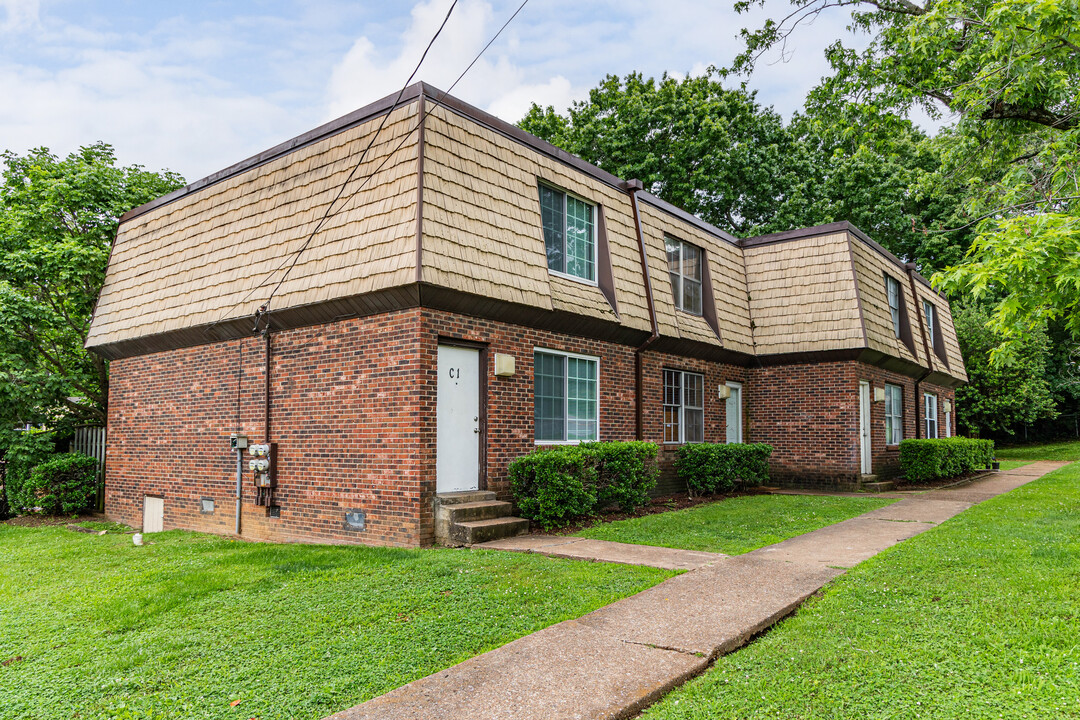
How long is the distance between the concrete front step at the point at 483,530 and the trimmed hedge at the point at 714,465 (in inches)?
204

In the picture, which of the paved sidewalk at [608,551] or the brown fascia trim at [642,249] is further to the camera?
the brown fascia trim at [642,249]

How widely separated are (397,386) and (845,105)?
9.32m

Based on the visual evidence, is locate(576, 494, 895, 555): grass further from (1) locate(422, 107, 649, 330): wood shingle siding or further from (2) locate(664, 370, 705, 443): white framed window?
(1) locate(422, 107, 649, 330): wood shingle siding

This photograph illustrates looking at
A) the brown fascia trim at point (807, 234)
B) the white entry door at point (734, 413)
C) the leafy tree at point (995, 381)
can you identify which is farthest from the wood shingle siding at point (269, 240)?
the leafy tree at point (995, 381)

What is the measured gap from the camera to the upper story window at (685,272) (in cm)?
1390

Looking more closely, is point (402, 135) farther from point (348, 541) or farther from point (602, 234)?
point (348, 541)

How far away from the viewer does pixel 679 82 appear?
90.1 ft

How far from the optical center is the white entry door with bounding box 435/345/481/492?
27.8ft

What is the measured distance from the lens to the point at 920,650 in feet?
13.9

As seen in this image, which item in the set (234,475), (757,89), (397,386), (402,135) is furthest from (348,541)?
(757,89)

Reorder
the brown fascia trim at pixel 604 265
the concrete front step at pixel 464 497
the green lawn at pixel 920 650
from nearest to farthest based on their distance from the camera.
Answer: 1. the green lawn at pixel 920 650
2. the concrete front step at pixel 464 497
3. the brown fascia trim at pixel 604 265

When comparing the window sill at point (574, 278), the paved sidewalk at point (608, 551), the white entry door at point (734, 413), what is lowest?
the paved sidewalk at point (608, 551)

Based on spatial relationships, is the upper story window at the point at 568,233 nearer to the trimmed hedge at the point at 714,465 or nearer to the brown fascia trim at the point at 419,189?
the brown fascia trim at the point at 419,189

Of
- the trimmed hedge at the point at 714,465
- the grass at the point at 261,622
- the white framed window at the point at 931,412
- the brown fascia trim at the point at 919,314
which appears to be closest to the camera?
the grass at the point at 261,622
